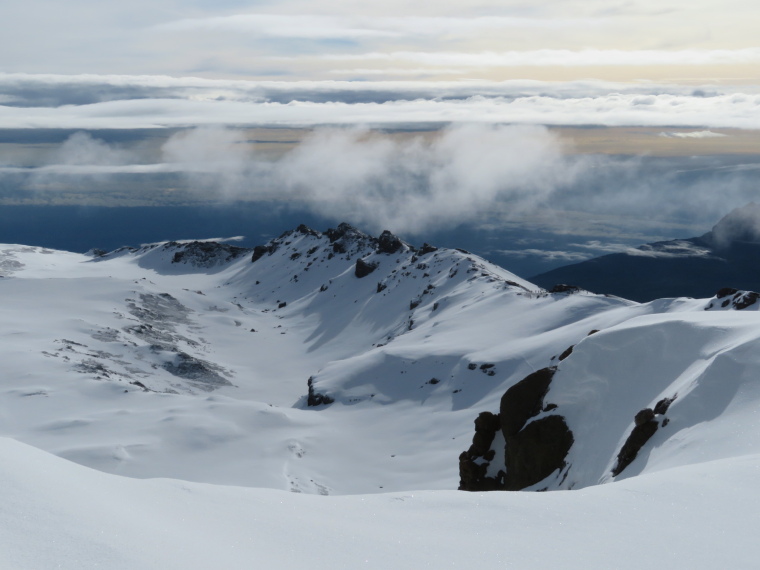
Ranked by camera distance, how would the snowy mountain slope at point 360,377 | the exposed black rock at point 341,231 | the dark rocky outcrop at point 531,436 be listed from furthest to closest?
the exposed black rock at point 341,231 < the dark rocky outcrop at point 531,436 < the snowy mountain slope at point 360,377

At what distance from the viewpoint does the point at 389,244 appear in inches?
5733

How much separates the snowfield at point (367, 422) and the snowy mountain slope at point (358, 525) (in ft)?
0.16

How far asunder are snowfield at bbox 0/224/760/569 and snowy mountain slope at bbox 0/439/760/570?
5cm

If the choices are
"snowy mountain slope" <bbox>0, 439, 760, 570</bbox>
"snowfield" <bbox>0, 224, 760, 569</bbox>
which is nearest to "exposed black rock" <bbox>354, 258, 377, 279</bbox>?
"snowfield" <bbox>0, 224, 760, 569</bbox>

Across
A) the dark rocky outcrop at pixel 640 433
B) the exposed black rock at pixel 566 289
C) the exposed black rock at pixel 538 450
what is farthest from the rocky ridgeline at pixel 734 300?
the exposed black rock at pixel 566 289

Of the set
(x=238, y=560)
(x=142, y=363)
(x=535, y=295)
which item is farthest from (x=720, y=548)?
(x=142, y=363)

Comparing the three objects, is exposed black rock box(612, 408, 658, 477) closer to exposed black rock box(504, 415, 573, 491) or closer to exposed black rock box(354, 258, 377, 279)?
exposed black rock box(504, 415, 573, 491)

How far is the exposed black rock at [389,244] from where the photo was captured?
5701 inches

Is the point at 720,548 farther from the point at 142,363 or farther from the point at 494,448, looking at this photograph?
the point at 142,363

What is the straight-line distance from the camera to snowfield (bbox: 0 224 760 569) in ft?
33.2

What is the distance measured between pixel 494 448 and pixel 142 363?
60.5 meters

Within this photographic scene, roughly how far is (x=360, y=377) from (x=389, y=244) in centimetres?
7828

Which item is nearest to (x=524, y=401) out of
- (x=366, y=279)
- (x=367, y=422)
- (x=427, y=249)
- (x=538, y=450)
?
(x=538, y=450)

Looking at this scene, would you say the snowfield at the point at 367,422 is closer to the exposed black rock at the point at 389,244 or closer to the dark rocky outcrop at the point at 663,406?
the dark rocky outcrop at the point at 663,406
